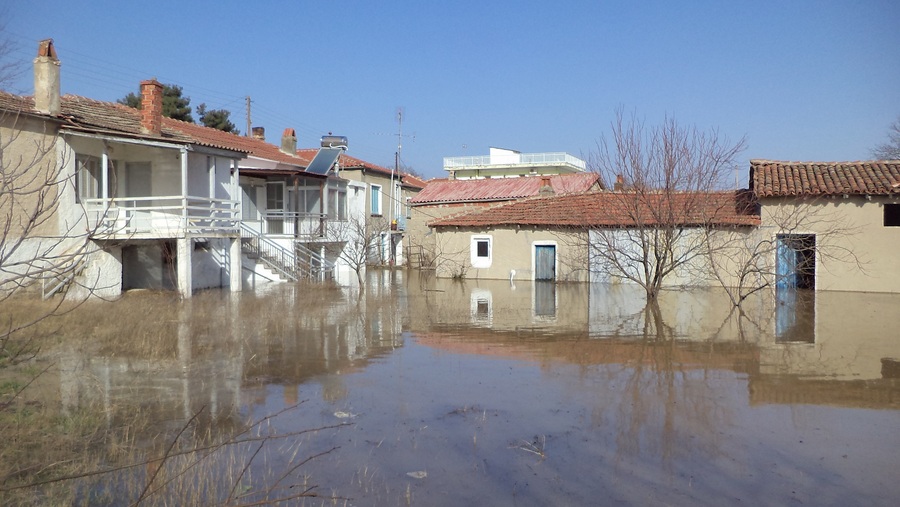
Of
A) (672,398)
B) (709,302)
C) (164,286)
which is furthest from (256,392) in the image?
(709,302)

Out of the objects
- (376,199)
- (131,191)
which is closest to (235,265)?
(131,191)

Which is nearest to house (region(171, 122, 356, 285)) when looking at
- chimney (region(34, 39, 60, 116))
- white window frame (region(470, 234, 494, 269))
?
white window frame (region(470, 234, 494, 269))

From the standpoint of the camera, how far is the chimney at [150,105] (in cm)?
2080

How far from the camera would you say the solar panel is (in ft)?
91.7

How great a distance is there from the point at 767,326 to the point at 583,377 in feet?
23.7

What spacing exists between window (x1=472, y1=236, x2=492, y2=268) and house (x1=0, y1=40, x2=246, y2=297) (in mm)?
10758

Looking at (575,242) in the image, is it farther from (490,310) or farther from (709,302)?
(490,310)

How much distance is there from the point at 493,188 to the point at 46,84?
23204mm

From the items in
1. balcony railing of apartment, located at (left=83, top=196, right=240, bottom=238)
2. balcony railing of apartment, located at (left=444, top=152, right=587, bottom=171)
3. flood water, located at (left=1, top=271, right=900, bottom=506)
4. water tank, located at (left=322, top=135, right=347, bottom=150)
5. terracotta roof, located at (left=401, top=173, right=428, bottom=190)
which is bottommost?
flood water, located at (left=1, top=271, right=900, bottom=506)

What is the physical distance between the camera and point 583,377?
406 inches

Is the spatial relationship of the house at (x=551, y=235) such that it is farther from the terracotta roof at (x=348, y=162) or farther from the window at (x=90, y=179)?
the window at (x=90, y=179)

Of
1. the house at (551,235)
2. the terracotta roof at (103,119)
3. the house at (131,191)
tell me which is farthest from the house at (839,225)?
the terracotta roof at (103,119)

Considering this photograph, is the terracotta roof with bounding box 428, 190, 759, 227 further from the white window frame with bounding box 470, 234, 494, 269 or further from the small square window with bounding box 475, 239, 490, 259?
the small square window with bounding box 475, 239, 490, 259

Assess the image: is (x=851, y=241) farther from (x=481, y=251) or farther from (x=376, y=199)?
(x=376, y=199)
